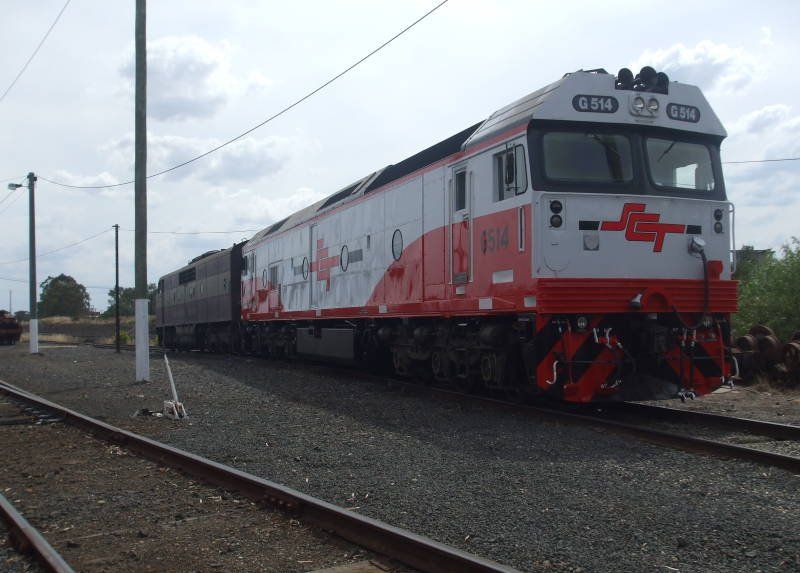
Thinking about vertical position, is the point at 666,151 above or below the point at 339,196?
below

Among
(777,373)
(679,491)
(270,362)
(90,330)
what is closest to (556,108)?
(679,491)

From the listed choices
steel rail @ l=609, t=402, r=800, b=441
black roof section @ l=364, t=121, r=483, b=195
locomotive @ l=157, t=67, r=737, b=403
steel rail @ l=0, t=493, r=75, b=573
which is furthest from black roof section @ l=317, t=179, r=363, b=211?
steel rail @ l=0, t=493, r=75, b=573

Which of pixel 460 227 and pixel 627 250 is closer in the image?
pixel 627 250

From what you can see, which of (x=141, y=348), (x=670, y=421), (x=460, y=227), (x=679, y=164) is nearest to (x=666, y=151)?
(x=679, y=164)

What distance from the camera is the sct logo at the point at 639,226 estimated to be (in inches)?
338

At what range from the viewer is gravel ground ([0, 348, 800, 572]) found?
14.2 ft

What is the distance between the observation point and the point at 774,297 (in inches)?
594

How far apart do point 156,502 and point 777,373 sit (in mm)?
9846

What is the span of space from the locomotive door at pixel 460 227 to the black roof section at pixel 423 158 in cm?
45

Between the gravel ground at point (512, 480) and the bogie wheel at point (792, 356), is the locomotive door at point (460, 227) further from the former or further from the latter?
the bogie wheel at point (792, 356)

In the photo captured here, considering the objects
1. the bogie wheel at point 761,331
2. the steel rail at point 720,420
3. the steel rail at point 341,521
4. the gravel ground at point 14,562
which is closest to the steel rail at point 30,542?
the gravel ground at point 14,562

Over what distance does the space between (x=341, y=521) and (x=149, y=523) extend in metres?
1.37

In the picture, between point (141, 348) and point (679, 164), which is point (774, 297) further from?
point (141, 348)

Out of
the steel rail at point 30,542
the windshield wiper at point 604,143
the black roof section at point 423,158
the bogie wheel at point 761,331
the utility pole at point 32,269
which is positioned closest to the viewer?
the steel rail at point 30,542
